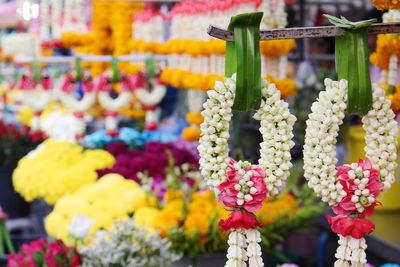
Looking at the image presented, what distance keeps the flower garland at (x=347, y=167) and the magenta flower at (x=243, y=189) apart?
78mm

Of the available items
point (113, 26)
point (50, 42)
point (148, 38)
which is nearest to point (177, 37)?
point (148, 38)

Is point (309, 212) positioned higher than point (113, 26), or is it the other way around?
point (113, 26)

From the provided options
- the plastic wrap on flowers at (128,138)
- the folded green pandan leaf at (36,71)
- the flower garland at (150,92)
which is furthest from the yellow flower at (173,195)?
the folded green pandan leaf at (36,71)

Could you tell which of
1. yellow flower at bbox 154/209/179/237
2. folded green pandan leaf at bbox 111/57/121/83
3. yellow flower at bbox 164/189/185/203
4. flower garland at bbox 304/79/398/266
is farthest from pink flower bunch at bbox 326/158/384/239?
folded green pandan leaf at bbox 111/57/121/83

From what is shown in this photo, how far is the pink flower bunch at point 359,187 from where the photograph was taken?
Result: 3.23 feet

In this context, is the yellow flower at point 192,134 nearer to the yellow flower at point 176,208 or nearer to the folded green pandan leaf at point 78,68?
the yellow flower at point 176,208

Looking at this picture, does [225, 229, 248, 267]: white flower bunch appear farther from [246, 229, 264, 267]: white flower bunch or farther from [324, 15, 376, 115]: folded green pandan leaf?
[324, 15, 376, 115]: folded green pandan leaf

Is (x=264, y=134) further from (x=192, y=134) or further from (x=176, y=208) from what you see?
(x=192, y=134)

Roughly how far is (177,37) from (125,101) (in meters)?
0.78

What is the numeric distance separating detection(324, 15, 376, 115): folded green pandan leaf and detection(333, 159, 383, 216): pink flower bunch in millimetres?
96

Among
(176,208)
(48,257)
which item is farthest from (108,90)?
(48,257)

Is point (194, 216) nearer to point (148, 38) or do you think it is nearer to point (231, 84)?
point (231, 84)

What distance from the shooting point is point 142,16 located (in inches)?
125

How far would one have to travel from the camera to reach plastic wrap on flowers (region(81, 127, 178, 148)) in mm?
3117
